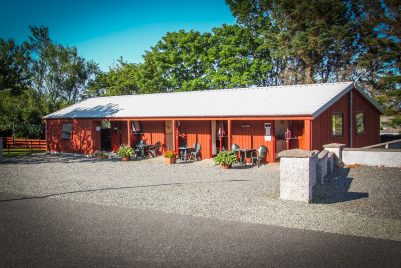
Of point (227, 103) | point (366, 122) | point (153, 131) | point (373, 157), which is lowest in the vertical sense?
point (373, 157)

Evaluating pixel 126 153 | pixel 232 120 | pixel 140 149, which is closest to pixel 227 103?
pixel 232 120

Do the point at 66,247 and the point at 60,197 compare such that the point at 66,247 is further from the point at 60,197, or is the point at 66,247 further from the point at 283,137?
the point at 283,137

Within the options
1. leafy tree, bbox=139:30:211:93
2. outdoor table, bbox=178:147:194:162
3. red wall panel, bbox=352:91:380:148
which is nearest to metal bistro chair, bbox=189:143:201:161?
outdoor table, bbox=178:147:194:162

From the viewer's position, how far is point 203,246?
18.3 feet

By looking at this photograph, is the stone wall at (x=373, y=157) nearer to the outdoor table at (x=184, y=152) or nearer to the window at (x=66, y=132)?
the outdoor table at (x=184, y=152)

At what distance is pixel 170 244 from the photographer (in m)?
5.69

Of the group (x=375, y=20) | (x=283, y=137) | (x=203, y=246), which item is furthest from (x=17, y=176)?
(x=375, y=20)

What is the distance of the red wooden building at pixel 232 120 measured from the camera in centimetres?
1554

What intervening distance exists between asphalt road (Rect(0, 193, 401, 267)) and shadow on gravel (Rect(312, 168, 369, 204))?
9.20 feet

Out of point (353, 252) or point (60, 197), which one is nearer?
point (353, 252)

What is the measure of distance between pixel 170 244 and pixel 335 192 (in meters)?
5.89

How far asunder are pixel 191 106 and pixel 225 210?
39.3 ft

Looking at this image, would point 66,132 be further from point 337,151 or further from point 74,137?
point 337,151

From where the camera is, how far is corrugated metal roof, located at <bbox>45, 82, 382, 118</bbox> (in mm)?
15312
